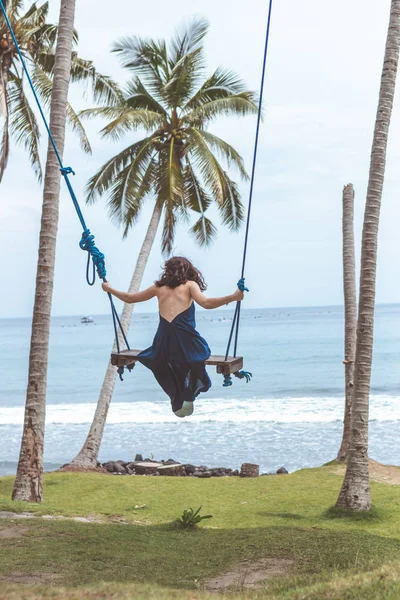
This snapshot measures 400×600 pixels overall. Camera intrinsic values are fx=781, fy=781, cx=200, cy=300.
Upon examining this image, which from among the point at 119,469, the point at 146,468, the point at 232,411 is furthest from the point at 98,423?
the point at 232,411

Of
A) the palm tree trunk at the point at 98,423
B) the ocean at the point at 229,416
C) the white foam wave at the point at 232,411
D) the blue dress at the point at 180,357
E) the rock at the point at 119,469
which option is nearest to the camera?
the blue dress at the point at 180,357

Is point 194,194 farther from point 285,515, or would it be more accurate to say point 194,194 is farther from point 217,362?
point 217,362

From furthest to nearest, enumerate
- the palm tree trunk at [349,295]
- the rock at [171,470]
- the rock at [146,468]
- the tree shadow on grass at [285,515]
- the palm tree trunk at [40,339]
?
the rock at [146,468], the rock at [171,470], the palm tree trunk at [349,295], the tree shadow on grass at [285,515], the palm tree trunk at [40,339]

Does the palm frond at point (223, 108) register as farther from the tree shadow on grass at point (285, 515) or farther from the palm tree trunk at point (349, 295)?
the tree shadow on grass at point (285, 515)

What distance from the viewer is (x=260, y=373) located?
49969 mm

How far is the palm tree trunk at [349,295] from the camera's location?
1388cm

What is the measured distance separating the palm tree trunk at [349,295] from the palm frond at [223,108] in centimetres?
370

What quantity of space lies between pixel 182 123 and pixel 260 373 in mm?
34336

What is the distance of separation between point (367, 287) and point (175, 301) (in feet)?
15.5

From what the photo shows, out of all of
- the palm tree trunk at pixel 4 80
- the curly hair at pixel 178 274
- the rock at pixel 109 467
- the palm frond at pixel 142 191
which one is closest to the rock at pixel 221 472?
the rock at pixel 109 467

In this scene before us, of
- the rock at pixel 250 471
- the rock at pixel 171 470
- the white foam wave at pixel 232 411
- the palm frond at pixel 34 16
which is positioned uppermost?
the palm frond at pixel 34 16

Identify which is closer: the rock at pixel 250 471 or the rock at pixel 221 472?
the rock at pixel 250 471

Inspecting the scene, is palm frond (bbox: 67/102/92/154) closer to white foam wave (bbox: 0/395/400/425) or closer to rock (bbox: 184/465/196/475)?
rock (bbox: 184/465/196/475)

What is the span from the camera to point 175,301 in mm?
6281
